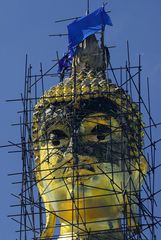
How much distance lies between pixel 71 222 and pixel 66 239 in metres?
0.37

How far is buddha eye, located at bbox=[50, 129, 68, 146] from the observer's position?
84.7ft

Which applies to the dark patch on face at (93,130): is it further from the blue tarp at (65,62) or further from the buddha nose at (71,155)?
the blue tarp at (65,62)

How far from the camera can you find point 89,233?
2486cm

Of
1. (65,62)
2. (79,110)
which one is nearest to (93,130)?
(79,110)

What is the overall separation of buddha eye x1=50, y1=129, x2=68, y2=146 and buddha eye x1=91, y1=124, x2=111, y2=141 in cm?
55

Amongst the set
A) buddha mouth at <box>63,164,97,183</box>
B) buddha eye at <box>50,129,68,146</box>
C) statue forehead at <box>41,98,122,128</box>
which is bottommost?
buddha mouth at <box>63,164,97,183</box>

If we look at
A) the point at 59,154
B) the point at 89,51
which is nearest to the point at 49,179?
the point at 59,154

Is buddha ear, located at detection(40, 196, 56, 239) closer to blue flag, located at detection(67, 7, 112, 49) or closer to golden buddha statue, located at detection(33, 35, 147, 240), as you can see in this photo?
golden buddha statue, located at detection(33, 35, 147, 240)

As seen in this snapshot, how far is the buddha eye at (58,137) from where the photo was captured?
2581cm

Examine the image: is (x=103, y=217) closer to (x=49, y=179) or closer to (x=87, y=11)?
(x=49, y=179)

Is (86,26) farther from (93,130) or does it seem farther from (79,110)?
(93,130)

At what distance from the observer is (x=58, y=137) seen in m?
25.9

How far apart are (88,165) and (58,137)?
0.96 m

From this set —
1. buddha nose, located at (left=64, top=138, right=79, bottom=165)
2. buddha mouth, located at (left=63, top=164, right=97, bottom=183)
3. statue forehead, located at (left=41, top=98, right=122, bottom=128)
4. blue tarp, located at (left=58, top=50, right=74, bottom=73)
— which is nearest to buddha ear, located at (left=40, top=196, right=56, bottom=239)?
buddha mouth, located at (left=63, top=164, right=97, bottom=183)
